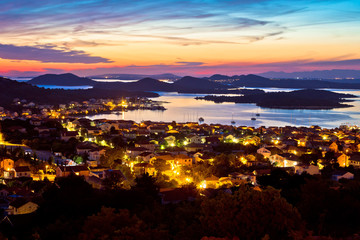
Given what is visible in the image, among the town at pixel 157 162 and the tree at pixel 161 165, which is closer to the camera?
the town at pixel 157 162

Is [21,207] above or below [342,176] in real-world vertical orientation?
above

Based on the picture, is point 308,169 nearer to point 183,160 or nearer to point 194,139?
point 183,160

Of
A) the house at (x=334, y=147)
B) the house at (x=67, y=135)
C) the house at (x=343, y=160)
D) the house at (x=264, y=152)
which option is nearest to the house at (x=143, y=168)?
the house at (x=264, y=152)

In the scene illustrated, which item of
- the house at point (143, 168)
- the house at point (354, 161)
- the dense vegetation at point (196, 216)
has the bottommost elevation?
the house at point (354, 161)

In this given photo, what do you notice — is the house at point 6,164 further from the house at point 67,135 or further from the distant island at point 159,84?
the distant island at point 159,84

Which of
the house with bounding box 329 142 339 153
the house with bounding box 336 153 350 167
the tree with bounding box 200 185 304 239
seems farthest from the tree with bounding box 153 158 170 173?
the house with bounding box 329 142 339 153

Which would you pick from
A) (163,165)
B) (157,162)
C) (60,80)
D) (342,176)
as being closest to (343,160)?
(342,176)

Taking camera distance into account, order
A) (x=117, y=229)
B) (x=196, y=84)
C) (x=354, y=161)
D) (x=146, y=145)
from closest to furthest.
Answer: (x=117, y=229)
(x=354, y=161)
(x=146, y=145)
(x=196, y=84)

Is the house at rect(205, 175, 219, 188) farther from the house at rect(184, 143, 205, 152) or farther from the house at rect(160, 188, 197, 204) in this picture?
the house at rect(184, 143, 205, 152)
